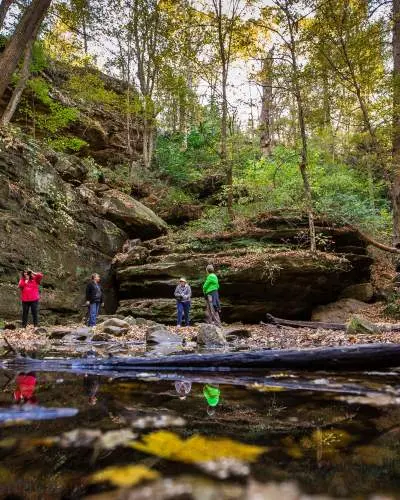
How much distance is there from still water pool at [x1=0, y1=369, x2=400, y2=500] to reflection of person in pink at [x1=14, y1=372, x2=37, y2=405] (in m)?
0.02

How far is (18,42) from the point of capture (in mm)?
12180

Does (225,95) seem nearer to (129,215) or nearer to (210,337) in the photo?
(129,215)

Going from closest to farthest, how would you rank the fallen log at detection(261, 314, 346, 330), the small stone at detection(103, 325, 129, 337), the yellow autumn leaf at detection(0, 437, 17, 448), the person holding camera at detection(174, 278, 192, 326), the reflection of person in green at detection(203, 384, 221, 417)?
the yellow autumn leaf at detection(0, 437, 17, 448), the reflection of person in green at detection(203, 384, 221, 417), the small stone at detection(103, 325, 129, 337), the fallen log at detection(261, 314, 346, 330), the person holding camera at detection(174, 278, 192, 326)

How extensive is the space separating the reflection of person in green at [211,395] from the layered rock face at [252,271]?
10936mm

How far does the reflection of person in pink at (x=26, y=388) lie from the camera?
294 cm

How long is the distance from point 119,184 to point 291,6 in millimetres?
11971

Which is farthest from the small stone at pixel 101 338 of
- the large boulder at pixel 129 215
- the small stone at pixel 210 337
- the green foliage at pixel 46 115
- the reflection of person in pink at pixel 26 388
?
the green foliage at pixel 46 115

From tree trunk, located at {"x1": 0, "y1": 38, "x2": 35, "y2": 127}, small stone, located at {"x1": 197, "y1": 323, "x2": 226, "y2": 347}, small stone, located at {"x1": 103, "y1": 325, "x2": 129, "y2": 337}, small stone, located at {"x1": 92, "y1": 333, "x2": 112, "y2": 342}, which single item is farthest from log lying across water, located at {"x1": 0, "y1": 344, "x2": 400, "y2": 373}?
tree trunk, located at {"x1": 0, "y1": 38, "x2": 35, "y2": 127}

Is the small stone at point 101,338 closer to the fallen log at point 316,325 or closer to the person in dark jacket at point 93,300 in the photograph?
the person in dark jacket at point 93,300

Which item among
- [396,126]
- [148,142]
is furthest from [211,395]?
[148,142]

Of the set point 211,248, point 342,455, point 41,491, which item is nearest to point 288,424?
point 342,455

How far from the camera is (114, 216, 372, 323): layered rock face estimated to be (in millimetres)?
14508

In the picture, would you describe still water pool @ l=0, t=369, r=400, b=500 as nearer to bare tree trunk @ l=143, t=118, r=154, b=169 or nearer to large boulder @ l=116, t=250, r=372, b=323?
large boulder @ l=116, t=250, r=372, b=323

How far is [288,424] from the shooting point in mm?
2227
